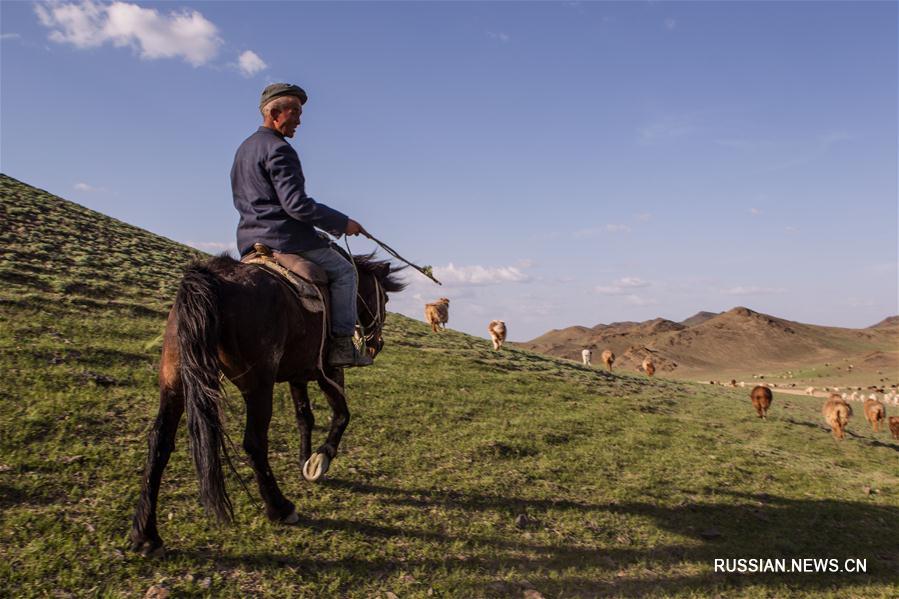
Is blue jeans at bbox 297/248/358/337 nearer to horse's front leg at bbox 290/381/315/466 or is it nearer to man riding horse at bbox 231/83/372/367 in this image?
man riding horse at bbox 231/83/372/367

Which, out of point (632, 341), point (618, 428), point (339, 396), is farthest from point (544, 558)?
point (632, 341)

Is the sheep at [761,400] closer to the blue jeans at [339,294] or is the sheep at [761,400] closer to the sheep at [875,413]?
the sheep at [875,413]

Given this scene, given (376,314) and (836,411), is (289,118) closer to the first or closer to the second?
(376,314)

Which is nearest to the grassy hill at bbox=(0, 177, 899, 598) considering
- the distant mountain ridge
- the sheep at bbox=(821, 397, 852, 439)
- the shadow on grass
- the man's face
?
the shadow on grass

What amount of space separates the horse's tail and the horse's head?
242 cm

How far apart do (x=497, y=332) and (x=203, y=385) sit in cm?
2098

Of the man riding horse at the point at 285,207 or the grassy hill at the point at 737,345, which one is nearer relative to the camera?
the man riding horse at the point at 285,207

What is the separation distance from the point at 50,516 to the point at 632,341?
88.5 meters

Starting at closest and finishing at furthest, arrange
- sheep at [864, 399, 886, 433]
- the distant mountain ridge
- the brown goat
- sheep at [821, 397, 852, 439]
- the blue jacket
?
the blue jacket < sheep at [821, 397, 852, 439] < the brown goat < sheep at [864, 399, 886, 433] < the distant mountain ridge

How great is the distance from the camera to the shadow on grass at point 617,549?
4.95 metres

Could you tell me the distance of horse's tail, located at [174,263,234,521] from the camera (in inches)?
169

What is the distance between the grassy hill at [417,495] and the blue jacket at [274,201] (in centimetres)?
284

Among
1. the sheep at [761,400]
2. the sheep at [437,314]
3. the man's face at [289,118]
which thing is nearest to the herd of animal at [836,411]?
the sheep at [761,400]

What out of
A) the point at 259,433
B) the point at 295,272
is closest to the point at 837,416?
the point at 295,272
